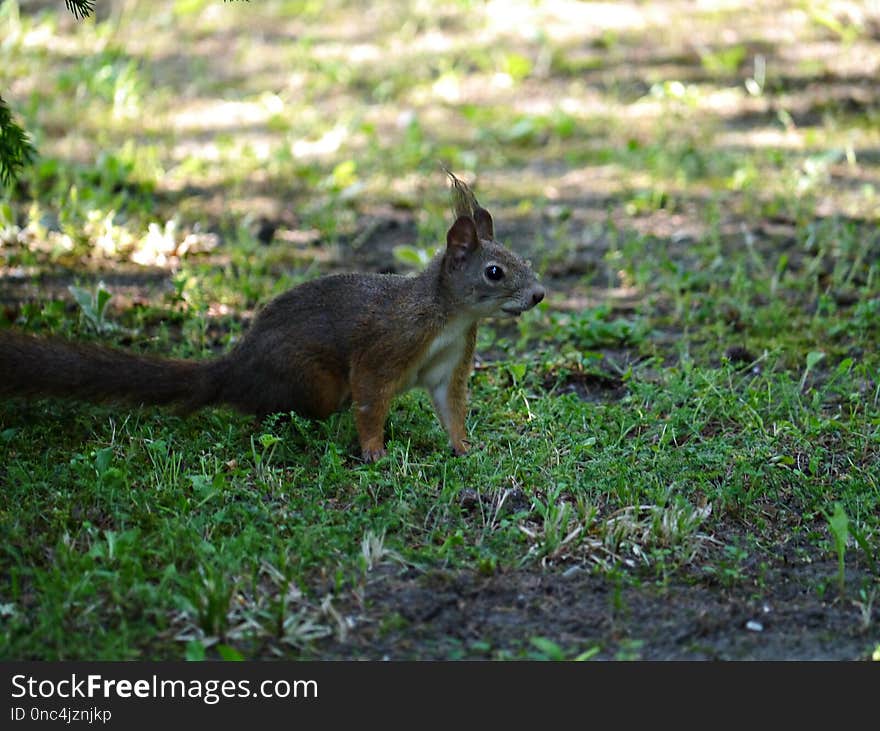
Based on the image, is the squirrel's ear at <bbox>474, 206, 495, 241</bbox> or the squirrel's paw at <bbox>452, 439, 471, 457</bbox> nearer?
the squirrel's paw at <bbox>452, 439, 471, 457</bbox>

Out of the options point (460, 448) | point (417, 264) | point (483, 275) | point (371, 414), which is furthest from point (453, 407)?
point (417, 264)

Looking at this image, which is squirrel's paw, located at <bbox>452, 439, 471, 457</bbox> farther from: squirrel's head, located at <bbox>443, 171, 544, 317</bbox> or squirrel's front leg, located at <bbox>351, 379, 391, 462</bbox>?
squirrel's head, located at <bbox>443, 171, 544, 317</bbox>

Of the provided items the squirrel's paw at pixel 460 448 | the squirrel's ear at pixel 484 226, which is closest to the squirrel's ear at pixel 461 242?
the squirrel's ear at pixel 484 226

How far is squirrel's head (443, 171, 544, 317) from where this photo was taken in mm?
4219

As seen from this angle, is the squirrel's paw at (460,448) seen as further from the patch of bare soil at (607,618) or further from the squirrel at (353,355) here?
the patch of bare soil at (607,618)

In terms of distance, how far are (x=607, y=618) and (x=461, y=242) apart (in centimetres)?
152

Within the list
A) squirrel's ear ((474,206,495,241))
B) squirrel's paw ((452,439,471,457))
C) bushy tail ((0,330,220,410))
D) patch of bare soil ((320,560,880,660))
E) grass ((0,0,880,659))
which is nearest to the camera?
patch of bare soil ((320,560,880,660))

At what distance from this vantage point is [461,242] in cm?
426

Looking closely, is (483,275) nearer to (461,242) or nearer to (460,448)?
(461,242)

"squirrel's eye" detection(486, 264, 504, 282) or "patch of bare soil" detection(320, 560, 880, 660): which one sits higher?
"squirrel's eye" detection(486, 264, 504, 282)

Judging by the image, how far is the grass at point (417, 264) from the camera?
133 inches

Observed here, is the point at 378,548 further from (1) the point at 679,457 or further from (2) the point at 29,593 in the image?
(1) the point at 679,457

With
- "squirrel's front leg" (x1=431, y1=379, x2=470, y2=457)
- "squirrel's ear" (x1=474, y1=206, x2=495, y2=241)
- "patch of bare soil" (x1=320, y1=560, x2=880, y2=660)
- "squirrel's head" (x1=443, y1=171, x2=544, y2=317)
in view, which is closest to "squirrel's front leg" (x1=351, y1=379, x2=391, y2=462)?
"squirrel's front leg" (x1=431, y1=379, x2=470, y2=457)

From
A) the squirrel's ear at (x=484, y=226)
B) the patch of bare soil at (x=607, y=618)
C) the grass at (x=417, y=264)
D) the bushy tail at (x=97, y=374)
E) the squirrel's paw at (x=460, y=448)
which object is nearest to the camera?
the patch of bare soil at (x=607, y=618)
